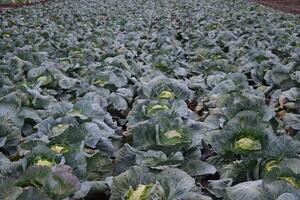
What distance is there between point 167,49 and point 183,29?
3377mm

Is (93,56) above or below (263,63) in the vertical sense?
below

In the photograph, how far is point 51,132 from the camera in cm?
293

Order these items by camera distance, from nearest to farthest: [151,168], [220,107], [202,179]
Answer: [151,168]
[202,179]
[220,107]

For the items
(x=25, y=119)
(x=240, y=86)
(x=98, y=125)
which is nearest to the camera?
(x=98, y=125)

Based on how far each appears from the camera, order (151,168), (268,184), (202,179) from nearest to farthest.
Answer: (268,184) → (151,168) → (202,179)

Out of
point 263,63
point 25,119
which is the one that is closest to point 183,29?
point 263,63

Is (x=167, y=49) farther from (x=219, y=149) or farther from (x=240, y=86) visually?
(x=219, y=149)

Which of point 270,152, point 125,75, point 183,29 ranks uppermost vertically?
point 270,152

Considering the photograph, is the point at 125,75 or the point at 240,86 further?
the point at 125,75

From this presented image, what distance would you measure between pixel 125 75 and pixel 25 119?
5.26 ft

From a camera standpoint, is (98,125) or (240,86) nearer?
(98,125)

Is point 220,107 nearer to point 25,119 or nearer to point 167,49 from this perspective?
point 25,119

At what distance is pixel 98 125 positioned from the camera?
3.20 metres

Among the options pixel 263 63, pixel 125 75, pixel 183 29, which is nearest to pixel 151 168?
pixel 125 75
